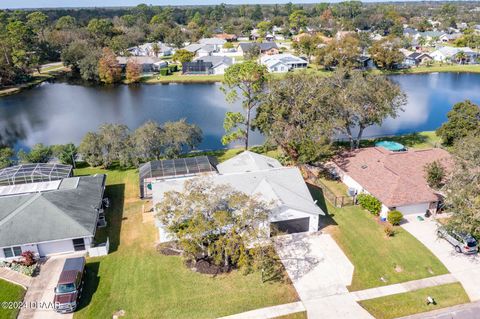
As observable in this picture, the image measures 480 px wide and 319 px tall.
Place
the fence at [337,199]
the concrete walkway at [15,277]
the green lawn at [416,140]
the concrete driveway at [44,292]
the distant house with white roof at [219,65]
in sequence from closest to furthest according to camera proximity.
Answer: the concrete driveway at [44,292], the concrete walkway at [15,277], the fence at [337,199], the green lawn at [416,140], the distant house with white roof at [219,65]

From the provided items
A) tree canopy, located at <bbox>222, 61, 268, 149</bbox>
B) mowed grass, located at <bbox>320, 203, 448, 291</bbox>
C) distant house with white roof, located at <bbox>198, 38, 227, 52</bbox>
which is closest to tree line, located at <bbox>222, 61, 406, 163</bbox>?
tree canopy, located at <bbox>222, 61, 268, 149</bbox>

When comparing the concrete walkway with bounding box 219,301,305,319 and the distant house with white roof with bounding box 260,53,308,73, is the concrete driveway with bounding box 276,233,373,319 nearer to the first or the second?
the concrete walkway with bounding box 219,301,305,319

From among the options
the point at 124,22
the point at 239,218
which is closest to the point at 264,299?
the point at 239,218

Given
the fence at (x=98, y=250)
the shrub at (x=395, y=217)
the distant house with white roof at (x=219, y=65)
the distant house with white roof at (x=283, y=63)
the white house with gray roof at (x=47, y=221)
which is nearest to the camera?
the white house with gray roof at (x=47, y=221)

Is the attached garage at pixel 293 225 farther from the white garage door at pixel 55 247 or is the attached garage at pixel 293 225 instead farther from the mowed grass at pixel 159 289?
the white garage door at pixel 55 247

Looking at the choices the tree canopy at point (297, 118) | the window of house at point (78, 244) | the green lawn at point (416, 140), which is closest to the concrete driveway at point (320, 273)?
the tree canopy at point (297, 118)
